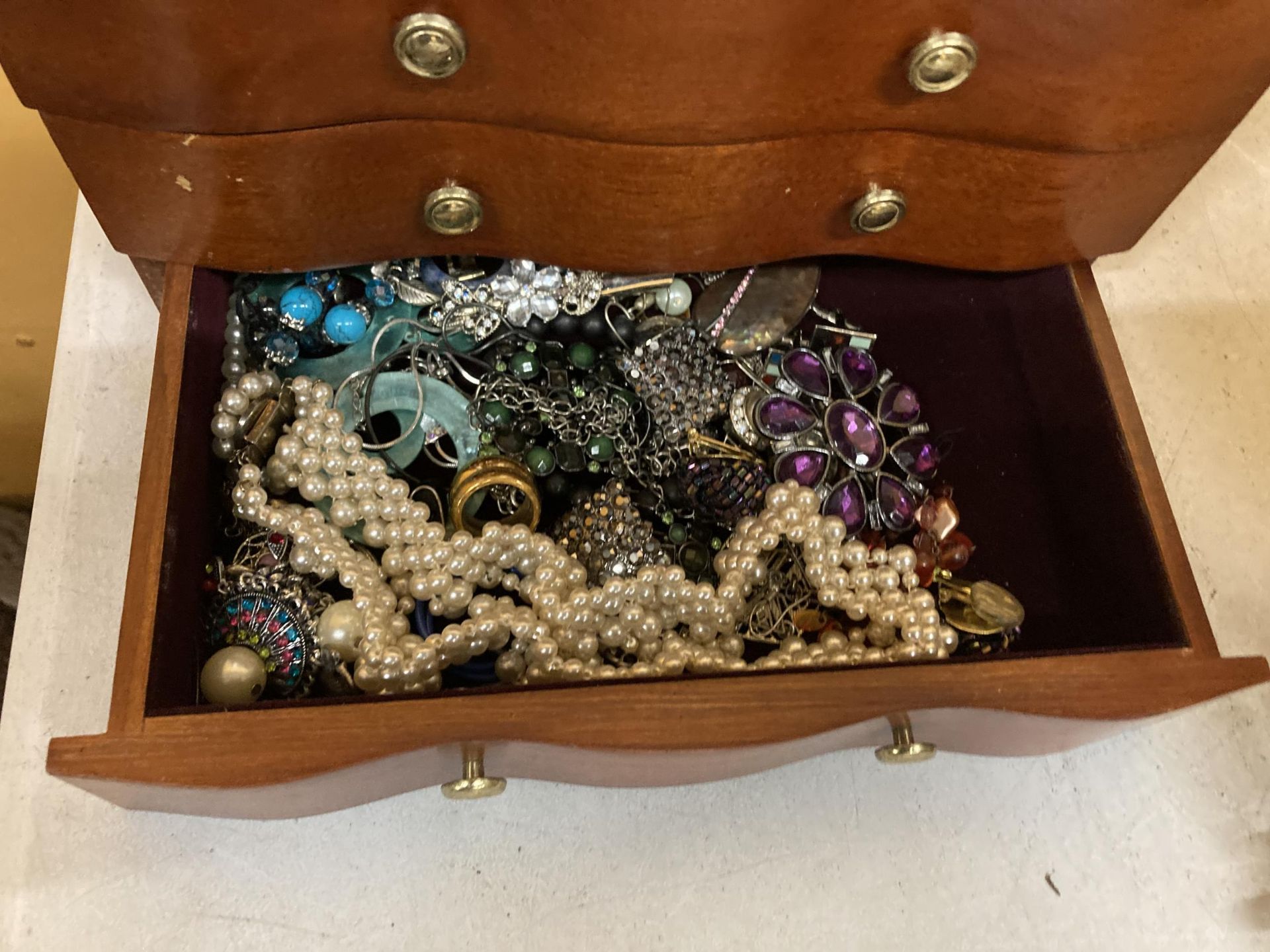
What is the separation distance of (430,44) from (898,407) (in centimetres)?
51

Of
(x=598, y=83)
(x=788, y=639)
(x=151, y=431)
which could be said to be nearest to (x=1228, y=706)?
(x=788, y=639)

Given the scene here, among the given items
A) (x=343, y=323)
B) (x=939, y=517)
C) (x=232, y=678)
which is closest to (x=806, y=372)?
(x=939, y=517)

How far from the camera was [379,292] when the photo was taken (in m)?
0.80

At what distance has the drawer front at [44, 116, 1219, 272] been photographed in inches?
24.6

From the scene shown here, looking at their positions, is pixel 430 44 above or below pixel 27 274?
below

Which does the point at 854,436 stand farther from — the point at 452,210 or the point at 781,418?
the point at 452,210

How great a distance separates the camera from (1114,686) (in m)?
0.58

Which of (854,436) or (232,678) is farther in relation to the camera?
(854,436)

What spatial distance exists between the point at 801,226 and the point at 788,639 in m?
0.32

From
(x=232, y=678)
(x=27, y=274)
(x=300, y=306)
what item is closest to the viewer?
(x=232, y=678)

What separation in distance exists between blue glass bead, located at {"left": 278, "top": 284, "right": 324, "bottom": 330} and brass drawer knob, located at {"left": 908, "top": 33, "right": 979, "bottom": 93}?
A: 478 millimetres

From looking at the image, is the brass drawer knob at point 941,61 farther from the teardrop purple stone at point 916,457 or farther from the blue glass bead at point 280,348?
the blue glass bead at point 280,348

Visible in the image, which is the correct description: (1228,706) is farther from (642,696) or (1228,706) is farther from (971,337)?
(642,696)

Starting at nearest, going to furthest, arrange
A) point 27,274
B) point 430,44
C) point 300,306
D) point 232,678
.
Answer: point 430,44 → point 232,678 → point 300,306 → point 27,274
